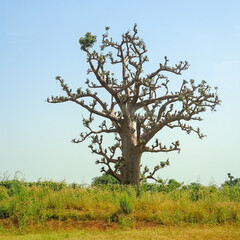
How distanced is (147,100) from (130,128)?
198cm

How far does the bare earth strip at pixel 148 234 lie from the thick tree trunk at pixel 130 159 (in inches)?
367

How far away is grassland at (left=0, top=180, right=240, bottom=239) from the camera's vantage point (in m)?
10.5

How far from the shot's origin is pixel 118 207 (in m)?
12.4

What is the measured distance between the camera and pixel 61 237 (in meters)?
10.1

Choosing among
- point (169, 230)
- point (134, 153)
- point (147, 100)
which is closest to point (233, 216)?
point (169, 230)

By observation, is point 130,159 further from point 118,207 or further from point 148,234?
point 148,234

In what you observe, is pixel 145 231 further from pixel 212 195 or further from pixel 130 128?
pixel 130 128

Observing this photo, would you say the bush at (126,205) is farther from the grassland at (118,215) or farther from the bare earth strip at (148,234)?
the bare earth strip at (148,234)

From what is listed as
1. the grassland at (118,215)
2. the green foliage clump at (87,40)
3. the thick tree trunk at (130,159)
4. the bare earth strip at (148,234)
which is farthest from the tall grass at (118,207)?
the green foliage clump at (87,40)

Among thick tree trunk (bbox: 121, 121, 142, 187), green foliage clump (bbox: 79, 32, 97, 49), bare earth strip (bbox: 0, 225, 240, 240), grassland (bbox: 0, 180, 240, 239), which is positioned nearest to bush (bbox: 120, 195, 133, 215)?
grassland (bbox: 0, 180, 240, 239)

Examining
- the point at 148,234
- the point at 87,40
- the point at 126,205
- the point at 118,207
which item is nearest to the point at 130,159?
the point at 87,40

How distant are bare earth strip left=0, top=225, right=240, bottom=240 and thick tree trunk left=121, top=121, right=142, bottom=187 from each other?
932 cm

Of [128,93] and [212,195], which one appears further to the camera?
[128,93]

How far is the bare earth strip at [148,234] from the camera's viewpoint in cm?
994
